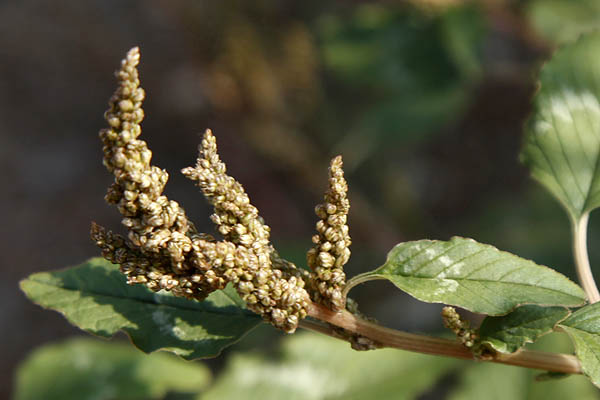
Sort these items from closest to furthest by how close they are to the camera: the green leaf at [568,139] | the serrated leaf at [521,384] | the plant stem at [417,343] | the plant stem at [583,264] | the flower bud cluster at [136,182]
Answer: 1. the flower bud cluster at [136,182]
2. the plant stem at [417,343]
3. the plant stem at [583,264]
4. the green leaf at [568,139]
5. the serrated leaf at [521,384]

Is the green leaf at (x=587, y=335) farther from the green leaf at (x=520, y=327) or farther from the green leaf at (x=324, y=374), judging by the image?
the green leaf at (x=324, y=374)

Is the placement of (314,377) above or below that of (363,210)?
below


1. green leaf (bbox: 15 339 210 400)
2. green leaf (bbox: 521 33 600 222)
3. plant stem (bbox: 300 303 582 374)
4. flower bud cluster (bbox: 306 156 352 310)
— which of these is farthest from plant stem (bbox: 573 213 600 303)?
green leaf (bbox: 15 339 210 400)

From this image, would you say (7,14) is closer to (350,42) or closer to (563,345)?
(350,42)

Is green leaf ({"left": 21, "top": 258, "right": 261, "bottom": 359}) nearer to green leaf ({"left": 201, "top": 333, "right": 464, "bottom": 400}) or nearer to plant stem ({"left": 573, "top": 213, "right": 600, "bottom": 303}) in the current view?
plant stem ({"left": 573, "top": 213, "right": 600, "bottom": 303})

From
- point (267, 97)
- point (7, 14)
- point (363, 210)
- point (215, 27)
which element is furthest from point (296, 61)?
point (7, 14)

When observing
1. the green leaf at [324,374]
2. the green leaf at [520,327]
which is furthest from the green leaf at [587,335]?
the green leaf at [324,374]
